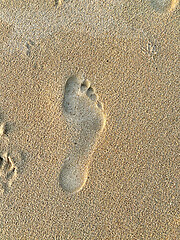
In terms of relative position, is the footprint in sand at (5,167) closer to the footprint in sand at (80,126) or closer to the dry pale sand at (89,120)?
the dry pale sand at (89,120)

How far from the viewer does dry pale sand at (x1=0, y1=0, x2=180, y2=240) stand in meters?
1.85

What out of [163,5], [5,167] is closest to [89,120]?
[5,167]

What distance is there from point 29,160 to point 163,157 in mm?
1061

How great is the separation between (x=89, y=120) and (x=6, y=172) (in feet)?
2.55

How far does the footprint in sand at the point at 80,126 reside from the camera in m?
1.86

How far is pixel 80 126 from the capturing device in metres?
1.90

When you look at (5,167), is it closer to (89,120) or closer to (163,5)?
(89,120)

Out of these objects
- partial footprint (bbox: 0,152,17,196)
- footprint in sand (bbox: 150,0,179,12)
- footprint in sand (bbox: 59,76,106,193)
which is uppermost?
footprint in sand (bbox: 150,0,179,12)

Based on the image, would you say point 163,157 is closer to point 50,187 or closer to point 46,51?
point 50,187

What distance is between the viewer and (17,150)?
1895mm

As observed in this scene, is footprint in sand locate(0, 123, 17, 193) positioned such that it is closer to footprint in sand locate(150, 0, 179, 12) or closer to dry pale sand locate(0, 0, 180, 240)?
dry pale sand locate(0, 0, 180, 240)

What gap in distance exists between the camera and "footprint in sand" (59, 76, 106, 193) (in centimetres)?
186

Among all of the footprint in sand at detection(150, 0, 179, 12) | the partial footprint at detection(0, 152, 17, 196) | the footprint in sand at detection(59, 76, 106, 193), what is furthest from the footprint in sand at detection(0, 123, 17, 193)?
the footprint in sand at detection(150, 0, 179, 12)

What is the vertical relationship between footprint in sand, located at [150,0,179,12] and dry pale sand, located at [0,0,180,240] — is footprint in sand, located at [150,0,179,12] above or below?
above
